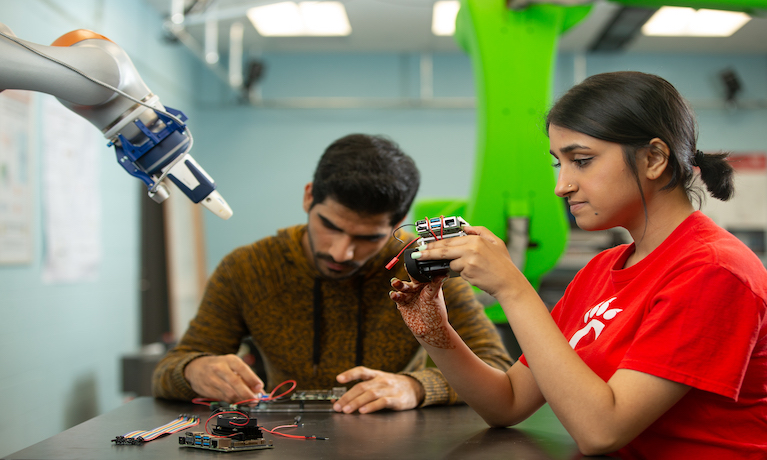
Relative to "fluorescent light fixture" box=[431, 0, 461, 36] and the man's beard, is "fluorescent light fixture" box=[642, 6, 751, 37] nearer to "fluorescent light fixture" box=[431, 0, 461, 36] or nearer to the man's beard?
"fluorescent light fixture" box=[431, 0, 461, 36]

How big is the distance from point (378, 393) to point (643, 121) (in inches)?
28.2

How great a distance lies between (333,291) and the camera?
5.41 feet

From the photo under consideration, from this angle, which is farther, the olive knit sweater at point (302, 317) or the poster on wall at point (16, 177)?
the poster on wall at point (16, 177)

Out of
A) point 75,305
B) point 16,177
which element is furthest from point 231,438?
point 75,305

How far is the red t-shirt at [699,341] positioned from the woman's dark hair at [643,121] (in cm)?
10

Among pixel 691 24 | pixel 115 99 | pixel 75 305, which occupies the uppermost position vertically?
pixel 691 24

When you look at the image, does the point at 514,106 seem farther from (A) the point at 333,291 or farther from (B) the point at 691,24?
(B) the point at 691,24

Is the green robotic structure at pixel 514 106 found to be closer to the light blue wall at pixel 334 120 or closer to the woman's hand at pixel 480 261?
the woman's hand at pixel 480 261

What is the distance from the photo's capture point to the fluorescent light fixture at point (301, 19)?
167 inches

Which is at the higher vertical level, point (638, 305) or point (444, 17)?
point (444, 17)

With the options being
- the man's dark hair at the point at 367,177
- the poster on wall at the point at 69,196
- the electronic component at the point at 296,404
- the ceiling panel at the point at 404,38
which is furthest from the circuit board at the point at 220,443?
the ceiling panel at the point at 404,38

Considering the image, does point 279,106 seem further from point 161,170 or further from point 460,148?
point 161,170

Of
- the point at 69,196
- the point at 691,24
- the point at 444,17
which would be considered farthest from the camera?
the point at 691,24

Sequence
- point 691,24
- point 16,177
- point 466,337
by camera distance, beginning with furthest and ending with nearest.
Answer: point 691,24 < point 16,177 < point 466,337
